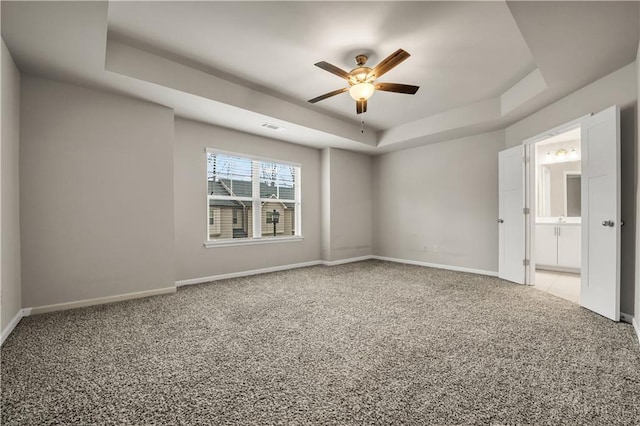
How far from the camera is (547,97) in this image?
11.6ft

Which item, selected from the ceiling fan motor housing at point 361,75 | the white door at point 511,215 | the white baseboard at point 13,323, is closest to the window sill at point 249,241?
the white baseboard at point 13,323

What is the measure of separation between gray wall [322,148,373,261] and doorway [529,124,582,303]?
129 inches

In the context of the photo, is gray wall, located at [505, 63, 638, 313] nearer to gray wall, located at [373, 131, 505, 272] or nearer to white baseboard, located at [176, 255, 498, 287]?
gray wall, located at [373, 131, 505, 272]

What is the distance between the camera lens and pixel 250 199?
516 cm

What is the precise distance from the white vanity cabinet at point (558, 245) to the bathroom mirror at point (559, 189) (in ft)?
2.07

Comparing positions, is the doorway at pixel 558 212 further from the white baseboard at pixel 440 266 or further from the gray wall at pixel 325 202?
the gray wall at pixel 325 202

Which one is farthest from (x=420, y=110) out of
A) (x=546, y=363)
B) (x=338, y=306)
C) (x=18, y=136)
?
(x=18, y=136)

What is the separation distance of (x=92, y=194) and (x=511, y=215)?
588cm

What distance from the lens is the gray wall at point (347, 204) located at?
19.9 ft

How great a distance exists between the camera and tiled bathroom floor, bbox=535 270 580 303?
12.3ft

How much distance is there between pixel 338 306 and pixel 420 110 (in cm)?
354

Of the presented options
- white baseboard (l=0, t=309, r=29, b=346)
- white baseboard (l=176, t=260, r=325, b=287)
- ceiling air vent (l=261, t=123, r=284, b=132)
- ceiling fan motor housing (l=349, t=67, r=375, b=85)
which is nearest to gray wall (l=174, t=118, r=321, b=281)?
white baseboard (l=176, t=260, r=325, b=287)

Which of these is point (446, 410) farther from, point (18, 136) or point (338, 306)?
point (18, 136)

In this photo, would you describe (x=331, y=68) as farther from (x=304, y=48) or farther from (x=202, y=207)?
(x=202, y=207)
